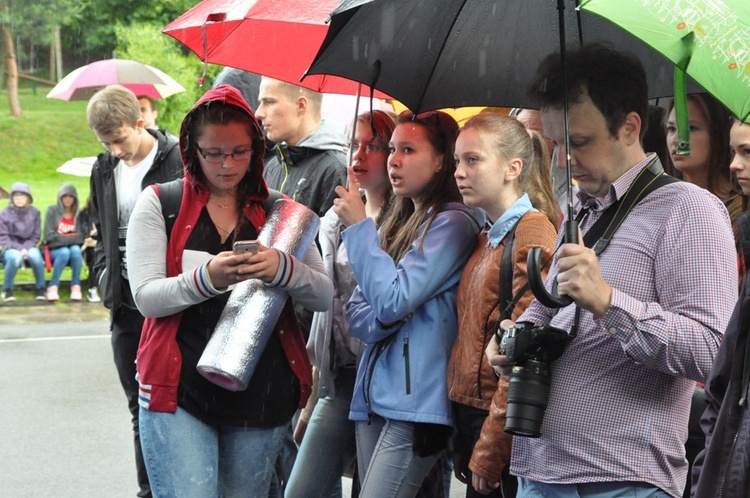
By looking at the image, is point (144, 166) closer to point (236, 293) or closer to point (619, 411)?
point (236, 293)

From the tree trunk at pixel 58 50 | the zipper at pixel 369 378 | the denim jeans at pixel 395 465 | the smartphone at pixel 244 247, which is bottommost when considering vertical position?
the tree trunk at pixel 58 50

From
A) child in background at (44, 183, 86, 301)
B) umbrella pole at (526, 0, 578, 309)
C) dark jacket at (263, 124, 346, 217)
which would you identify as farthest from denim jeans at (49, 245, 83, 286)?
umbrella pole at (526, 0, 578, 309)

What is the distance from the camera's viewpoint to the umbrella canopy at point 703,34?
2.53 meters

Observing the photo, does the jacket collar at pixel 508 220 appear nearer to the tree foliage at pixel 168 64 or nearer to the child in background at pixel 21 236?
the child in background at pixel 21 236

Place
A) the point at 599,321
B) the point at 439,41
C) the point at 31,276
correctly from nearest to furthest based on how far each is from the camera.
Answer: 1. the point at 599,321
2. the point at 439,41
3. the point at 31,276

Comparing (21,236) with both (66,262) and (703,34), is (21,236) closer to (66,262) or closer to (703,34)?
(66,262)

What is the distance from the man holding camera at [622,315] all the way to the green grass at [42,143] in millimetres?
24456

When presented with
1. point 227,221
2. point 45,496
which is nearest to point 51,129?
point 45,496

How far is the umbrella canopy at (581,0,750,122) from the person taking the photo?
2.53 m

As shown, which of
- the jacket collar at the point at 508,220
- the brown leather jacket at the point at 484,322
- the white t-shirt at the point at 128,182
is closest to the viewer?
the brown leather jacket at the point at 484,322

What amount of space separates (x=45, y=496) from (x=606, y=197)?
472 centimetres

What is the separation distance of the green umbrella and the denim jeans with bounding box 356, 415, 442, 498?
6.22ft

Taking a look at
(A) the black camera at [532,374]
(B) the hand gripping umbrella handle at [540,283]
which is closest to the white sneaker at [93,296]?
(A) the black camera at [532,374]

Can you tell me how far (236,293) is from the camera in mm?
3967
